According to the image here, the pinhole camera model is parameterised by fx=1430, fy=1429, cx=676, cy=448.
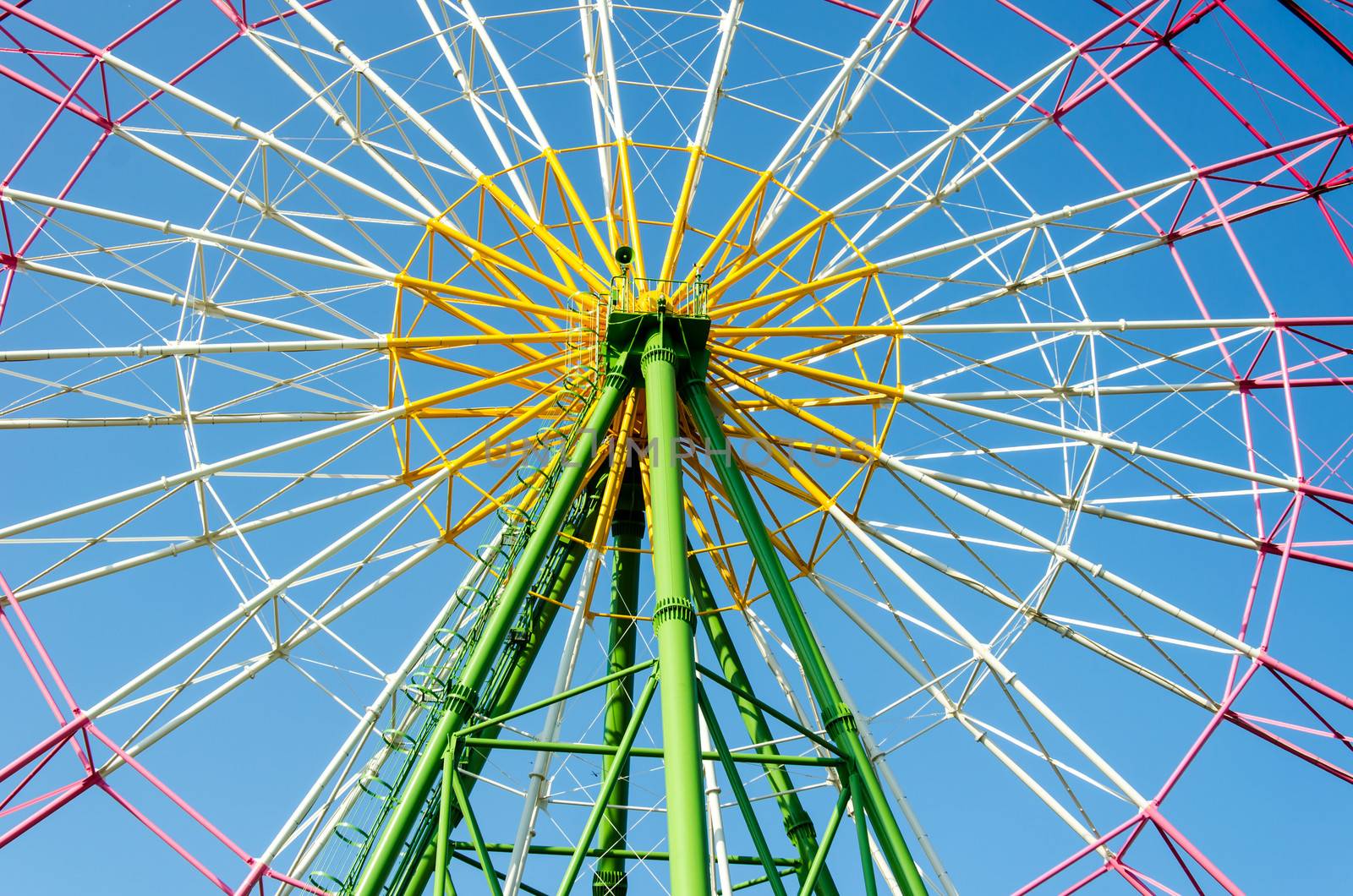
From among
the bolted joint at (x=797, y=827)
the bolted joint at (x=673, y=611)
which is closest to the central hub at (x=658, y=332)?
the bolted joint at (x=673, y=611)

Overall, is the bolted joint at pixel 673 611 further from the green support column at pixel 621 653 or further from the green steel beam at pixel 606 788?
the green support column at pixel 621 653

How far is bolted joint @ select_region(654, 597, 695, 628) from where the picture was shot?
63.1ft

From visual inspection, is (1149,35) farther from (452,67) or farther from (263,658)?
(263,658)

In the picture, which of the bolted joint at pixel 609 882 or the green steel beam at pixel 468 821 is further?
the bolted joint at pixel 609 882

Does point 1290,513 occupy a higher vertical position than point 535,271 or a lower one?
lower

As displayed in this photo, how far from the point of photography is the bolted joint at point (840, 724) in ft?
67.3

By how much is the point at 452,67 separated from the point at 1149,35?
13.6m

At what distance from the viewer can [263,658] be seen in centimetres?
2372

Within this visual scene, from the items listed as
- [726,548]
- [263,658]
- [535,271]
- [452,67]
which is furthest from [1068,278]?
[263,658]

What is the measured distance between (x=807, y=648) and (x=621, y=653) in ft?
18.5

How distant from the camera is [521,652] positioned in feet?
76.5

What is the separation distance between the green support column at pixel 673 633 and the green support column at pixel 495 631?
0.98 m

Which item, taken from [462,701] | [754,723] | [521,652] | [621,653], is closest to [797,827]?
[754,723]

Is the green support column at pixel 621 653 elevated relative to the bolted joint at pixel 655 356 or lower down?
lower down
